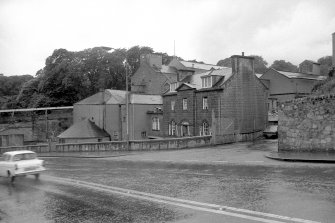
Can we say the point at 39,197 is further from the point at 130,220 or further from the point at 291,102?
the point at 291,102

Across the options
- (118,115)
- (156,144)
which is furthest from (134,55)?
(156,144)

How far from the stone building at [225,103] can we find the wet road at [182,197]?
2543 cm

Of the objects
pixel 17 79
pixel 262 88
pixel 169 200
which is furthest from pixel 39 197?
pixel 17 79

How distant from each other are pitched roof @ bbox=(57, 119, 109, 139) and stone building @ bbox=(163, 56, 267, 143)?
44.3 feet

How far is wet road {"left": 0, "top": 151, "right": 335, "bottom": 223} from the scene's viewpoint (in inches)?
362

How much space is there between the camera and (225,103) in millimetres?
43406

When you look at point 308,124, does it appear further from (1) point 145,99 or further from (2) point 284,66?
(2) point 284,66

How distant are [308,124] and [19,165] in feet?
56.3

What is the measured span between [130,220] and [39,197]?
17.8 feet

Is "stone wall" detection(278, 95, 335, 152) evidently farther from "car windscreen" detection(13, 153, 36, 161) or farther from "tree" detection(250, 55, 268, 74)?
"tree" detection(250, 55, 268, 74)

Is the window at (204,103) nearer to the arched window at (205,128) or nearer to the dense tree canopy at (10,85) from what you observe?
the arched window at (205,128)

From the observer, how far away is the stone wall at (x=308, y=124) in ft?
71.7

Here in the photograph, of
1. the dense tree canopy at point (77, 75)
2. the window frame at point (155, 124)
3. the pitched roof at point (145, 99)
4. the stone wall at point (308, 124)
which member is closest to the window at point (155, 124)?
the window frame at point (155, 124)

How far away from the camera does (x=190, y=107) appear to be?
47312mm
